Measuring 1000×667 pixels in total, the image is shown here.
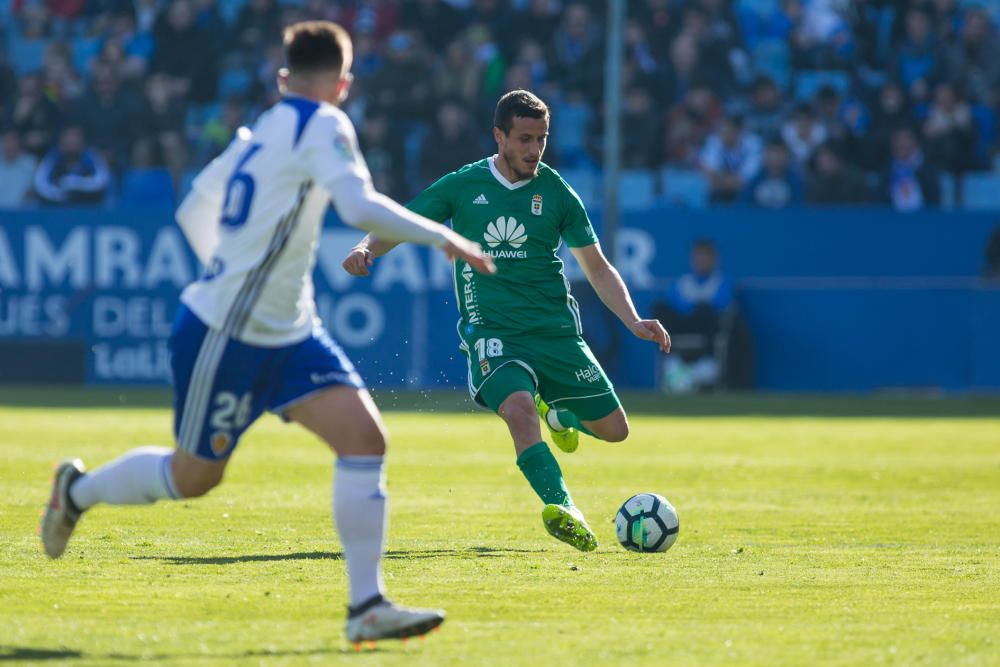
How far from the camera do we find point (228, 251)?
6207 millimetres

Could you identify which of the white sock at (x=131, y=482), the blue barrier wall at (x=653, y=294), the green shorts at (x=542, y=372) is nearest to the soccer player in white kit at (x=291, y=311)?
the white sock at (x=131, y=482)

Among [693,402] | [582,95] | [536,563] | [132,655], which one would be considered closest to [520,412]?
[536,563]

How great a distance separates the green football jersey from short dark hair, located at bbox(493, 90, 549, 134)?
1.40 feet

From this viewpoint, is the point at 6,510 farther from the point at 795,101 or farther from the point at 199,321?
the point at 795,101

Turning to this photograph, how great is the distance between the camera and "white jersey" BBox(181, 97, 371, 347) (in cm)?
609

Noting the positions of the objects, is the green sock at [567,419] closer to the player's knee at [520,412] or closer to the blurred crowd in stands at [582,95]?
the player's knee at [520,412]

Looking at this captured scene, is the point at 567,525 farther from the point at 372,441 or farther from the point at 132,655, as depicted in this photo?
the point at 132,655

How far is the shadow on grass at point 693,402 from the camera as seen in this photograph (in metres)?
19.5

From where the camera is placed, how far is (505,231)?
9.58m

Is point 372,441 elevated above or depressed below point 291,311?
below

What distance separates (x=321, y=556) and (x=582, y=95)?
17.2 metres

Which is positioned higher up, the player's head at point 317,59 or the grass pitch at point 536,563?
the player's head at point 317,59

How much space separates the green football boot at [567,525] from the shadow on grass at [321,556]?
36 cm

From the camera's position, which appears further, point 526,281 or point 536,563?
point 526,281
